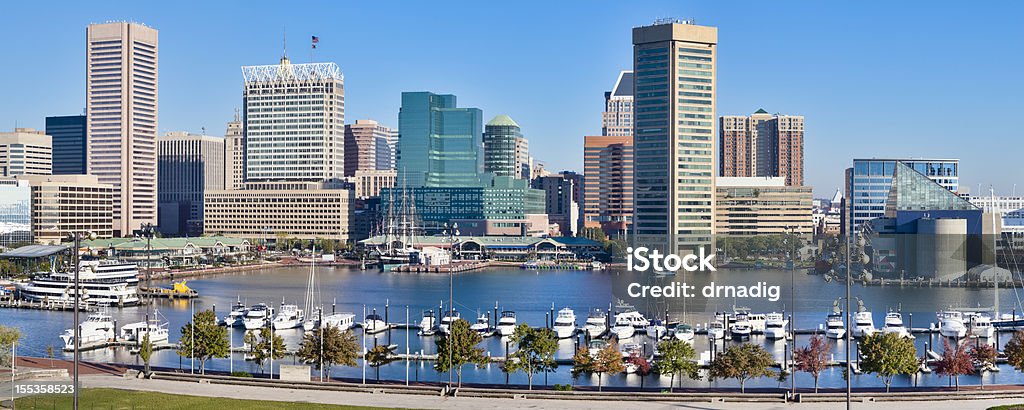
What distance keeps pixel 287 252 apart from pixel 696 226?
74.5 meters

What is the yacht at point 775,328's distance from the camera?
234 ft

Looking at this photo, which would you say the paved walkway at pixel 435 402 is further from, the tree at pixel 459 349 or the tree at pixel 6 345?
the tree at pixel 6 345

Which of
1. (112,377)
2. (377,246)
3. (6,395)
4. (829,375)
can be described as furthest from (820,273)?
(377,246)

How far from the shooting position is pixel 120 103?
194 m

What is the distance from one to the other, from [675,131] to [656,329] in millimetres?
65883

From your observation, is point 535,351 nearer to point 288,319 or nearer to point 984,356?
point 984,356

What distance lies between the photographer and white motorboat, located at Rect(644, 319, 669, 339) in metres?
68.7

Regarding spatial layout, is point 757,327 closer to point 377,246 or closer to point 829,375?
point 829,375

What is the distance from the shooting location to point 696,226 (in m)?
134

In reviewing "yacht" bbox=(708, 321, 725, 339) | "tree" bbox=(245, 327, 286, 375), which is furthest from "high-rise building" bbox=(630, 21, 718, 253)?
"tree" bbox=(245, 327, 286, 375)

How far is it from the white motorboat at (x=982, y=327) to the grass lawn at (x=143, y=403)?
48050mm

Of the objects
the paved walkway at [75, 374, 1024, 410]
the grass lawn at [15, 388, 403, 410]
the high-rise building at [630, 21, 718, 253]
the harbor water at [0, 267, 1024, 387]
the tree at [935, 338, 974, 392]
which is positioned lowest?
the harbor water at [0, 267, 1024, 387]

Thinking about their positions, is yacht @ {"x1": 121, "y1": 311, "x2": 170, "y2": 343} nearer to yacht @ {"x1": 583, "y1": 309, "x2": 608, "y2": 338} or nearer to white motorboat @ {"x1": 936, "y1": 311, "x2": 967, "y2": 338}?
yacht @ {"x1": 583, "y1": 309, "x2": 608, "y2": 338}

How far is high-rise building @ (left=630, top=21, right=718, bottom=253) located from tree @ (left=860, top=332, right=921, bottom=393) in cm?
7786
